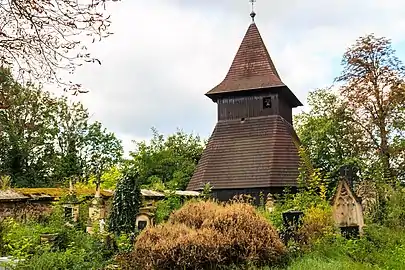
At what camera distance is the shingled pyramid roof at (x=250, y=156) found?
72.0ft

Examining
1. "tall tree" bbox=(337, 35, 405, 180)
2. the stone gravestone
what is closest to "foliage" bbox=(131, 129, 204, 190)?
"tall tree" bbox=(337, 35, 405, 180)

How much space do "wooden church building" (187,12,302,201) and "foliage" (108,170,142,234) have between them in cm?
854

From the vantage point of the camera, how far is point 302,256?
32.0ft

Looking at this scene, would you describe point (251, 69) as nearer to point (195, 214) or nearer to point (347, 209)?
point (347, 209)

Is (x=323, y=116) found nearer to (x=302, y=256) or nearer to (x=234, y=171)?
(x=234, y=171)

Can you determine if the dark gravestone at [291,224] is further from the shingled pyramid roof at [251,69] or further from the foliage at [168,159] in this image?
the foliage at [168,159]

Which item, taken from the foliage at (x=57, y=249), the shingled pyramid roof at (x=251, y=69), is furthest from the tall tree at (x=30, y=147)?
the foliage at (x=57, y=249)

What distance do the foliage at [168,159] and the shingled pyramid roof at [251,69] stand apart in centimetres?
690

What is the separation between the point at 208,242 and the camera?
907cm

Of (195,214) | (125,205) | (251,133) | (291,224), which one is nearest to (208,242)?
(195,214)

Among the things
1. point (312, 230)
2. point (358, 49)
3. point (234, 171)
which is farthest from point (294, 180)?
point (312, 230)

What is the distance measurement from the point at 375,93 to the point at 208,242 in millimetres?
16056

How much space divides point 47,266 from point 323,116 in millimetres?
26007

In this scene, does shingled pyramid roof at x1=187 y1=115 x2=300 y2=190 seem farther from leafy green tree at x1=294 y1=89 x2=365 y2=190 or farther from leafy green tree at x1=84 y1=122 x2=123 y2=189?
leafy green tree at x1=84 y1=122 x2=123 y2=189
